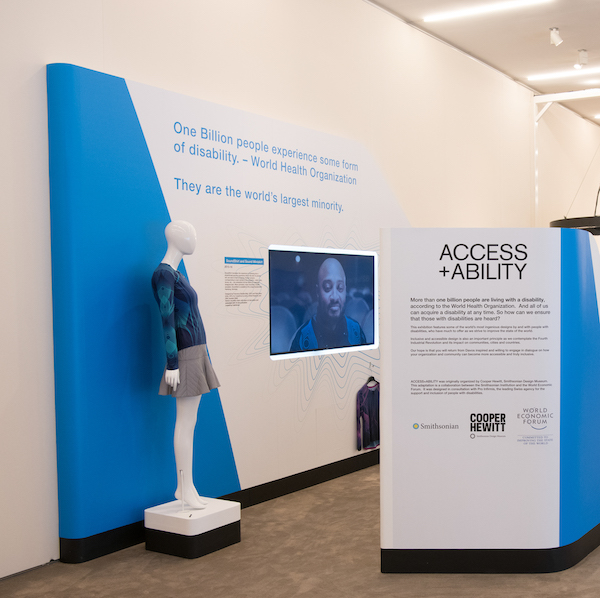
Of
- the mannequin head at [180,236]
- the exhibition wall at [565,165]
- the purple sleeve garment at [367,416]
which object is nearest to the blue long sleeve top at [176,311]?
the mannequin head at [180,236]

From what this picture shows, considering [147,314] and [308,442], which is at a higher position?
[147,314]

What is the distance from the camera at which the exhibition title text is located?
3867 millimetres

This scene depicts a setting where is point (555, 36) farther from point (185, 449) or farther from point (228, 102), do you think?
point (185, 449)

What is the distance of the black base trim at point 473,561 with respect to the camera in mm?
3875

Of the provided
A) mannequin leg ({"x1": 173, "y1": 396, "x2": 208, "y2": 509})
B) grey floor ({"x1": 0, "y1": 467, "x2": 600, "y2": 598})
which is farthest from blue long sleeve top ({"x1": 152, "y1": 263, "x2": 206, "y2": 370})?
grey floor ({"x1": 0, "y1": 467, "x2": 600, "y2": 598})

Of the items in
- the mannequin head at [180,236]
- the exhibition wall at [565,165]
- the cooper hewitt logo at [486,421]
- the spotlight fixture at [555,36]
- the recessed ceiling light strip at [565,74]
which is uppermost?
the recessed ceiling light strip at [565,74]

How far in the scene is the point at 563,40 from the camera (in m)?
8.31

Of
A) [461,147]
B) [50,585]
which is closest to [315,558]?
[50,585]

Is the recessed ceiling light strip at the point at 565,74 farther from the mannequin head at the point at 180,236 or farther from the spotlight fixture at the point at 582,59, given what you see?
the mannequin head at the point at 180,236

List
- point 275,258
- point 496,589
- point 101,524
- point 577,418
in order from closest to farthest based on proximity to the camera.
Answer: point 496,589
point 577,418
point 101,524
point 275,258

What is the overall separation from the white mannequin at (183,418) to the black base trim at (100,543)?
1.18 ft

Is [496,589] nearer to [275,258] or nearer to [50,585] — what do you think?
[50,585]

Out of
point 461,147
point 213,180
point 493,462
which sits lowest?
point 493,462

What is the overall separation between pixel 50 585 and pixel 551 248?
10.0 feet
